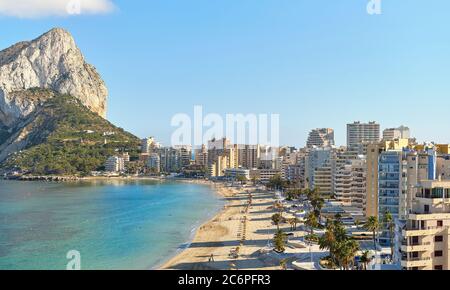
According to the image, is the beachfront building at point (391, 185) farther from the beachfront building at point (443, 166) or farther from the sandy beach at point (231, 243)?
the sandy beach at point (231, 243)

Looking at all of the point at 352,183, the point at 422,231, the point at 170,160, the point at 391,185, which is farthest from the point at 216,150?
the point at 422,231

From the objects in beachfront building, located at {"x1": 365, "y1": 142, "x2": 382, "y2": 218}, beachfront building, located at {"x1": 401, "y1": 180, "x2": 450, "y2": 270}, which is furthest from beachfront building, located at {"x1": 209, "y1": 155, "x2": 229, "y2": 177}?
beachfront building, located at {"x1": 401, "y1": 180, "x2": 450, "y2": 270}

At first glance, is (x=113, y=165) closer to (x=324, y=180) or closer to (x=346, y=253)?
(x=324, y=180)

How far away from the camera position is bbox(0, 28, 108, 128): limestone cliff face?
56.9m

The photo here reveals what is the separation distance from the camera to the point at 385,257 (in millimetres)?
9312

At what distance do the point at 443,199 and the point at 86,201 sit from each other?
840 inches

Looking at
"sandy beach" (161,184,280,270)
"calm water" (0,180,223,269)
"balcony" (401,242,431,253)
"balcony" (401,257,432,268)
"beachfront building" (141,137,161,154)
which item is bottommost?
"calm water" (0,180,223,269)

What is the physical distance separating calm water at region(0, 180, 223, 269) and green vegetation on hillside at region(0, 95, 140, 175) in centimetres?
1893

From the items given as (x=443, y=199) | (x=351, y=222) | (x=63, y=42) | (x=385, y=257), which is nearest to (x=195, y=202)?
(x=351, y=222)

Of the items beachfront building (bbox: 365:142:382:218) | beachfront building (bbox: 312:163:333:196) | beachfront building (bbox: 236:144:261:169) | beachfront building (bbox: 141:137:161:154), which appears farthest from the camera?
beachfront building (bbox: 141:137:161:154)

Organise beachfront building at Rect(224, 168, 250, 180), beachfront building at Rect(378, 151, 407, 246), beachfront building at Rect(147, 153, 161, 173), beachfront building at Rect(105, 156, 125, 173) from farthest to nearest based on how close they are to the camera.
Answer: beachfront building at Rect(147, 153, 161, 173) < beachfront building at Rect(105, 156, 125, 173) < beachfront building at Rect(224, 168, 250, 180) < beachfront building at Rect(378, 151, 407, 246)

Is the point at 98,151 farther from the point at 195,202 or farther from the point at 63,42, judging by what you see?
the point at 195,202

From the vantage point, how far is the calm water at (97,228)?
37.4 feet

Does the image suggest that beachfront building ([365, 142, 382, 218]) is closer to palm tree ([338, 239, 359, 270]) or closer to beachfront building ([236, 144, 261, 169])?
palm tree ([338, 239, 359, 270])
